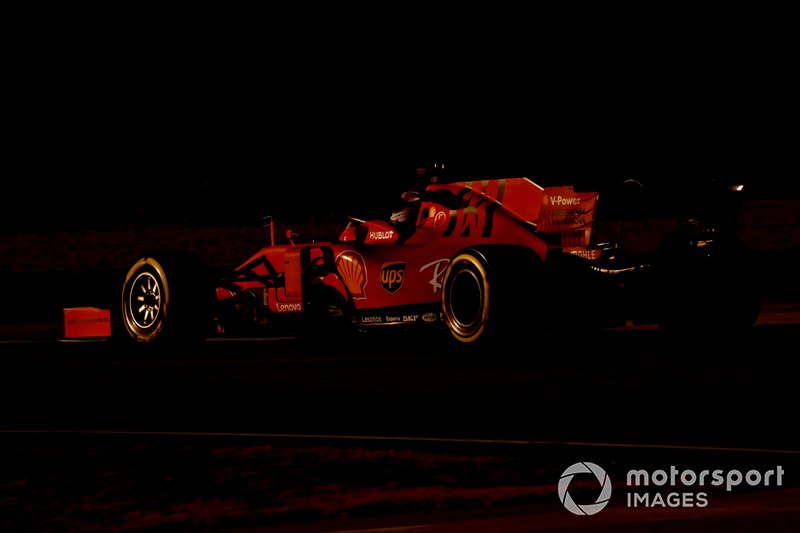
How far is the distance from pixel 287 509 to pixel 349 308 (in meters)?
9.39

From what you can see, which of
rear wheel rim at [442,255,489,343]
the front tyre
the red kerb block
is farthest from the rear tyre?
the red kerb block

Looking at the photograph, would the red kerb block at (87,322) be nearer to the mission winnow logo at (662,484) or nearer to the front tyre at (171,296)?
the front tyre at (171,296)

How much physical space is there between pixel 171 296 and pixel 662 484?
10.1 metres

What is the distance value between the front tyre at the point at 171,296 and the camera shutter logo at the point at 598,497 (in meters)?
9.36

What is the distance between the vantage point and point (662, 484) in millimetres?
6637

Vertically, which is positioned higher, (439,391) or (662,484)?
(439,391)

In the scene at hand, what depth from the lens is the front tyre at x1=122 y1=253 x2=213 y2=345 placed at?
16.1 m

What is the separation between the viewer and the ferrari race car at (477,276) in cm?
1413

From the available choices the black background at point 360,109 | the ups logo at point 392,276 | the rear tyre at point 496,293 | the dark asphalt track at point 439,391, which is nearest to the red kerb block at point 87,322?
the dark asphalt track at point 439,391

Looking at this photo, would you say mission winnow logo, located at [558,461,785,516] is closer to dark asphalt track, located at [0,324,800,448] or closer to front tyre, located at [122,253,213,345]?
dark asphalt track, located at [0,324,800,448]

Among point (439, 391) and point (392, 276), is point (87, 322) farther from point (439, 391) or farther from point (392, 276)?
point (439, 391)

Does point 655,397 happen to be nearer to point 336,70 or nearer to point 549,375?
point 549,375

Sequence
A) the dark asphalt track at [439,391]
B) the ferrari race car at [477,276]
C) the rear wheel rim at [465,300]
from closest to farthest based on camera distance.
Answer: the dark asphalt track at [439,391] < the rear wheel rim at [465,300] < the ferrari race car at [477,276]

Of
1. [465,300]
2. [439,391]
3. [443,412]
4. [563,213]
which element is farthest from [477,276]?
[443,412]
